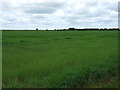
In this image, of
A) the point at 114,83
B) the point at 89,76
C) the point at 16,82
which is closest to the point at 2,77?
the point at 16,82

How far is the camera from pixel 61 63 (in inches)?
339

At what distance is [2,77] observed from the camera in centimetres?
648

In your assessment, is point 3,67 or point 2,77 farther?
point 3,67

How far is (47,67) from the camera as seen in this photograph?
306 inches

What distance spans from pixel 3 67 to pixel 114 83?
364 cm

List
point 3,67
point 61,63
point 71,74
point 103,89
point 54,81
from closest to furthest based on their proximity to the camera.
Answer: point 103,89 → point 54,81 → point 71,74 → point 3,67 → point 61,63

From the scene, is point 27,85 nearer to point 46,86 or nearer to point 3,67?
point 46,86

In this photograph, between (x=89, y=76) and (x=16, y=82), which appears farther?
(x=89, y=76)

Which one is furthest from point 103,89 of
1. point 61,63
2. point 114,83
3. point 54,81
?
point 61,63

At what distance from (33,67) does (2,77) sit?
4.67 ft

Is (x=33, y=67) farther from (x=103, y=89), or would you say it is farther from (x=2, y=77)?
(x=103, y=89)

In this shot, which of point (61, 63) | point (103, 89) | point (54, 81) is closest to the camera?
point (103, 89)

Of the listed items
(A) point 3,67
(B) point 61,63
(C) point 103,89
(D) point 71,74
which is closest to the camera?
(C) point 103,89

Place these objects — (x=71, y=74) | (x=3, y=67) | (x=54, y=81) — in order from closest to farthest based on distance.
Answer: (x=54, y=81) < (x=71, y=74) < (x=3, y=67)
